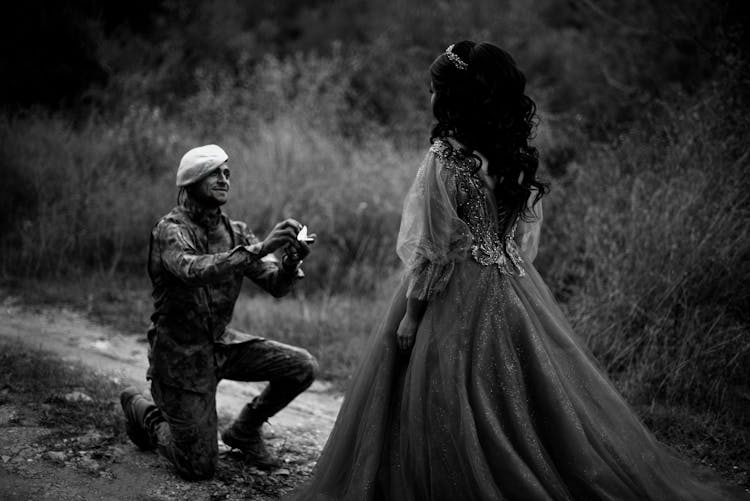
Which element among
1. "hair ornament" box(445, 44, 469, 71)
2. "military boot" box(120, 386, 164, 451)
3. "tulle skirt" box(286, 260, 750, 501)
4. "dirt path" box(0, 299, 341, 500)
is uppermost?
"hair ornament" box(445, 44, 469, 71)

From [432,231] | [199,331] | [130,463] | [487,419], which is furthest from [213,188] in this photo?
[487,419]

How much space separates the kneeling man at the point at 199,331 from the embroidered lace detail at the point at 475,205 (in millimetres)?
779

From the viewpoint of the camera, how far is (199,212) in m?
3.48

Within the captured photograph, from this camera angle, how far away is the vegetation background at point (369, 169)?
16.3 feet

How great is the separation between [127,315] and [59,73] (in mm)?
5499

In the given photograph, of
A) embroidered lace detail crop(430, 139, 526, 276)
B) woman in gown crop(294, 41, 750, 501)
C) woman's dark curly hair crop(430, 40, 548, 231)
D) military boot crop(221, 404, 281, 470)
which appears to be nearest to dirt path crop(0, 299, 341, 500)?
military boot crop(221, 404, 281, 470)

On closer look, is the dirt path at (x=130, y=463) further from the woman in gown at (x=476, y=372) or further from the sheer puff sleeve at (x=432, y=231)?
the sheer puff sleeve at (x=432, y=231)

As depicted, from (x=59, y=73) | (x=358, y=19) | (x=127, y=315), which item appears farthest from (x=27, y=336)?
(x=358, y=19)

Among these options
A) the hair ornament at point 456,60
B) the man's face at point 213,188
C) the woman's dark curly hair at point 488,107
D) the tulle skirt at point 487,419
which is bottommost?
the tulle skirt at point 487,419

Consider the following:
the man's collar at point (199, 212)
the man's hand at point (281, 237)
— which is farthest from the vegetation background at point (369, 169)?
the man's hand at point (281, 237)

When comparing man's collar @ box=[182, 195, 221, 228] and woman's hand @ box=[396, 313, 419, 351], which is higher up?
man's collar @ box=[182, 195, 221, 228]

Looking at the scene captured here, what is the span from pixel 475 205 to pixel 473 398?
0.82m

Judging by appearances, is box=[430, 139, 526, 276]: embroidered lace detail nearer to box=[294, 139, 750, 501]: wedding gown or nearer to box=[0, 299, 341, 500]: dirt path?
box=[294, 139, 750, 501]: wedding gown

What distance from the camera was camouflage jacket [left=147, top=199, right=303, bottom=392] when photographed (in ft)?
11.0
